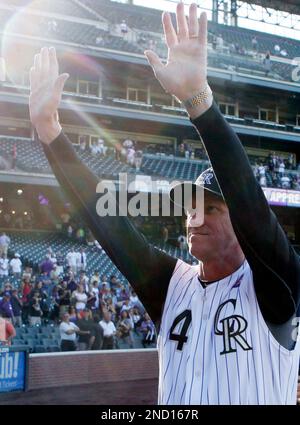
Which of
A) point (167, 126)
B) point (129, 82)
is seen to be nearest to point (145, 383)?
point (167, 126)

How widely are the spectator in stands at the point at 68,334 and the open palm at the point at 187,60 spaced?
10.8m

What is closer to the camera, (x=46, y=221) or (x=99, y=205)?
(x=99, y=205)

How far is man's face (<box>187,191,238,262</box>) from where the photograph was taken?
211 centimetres

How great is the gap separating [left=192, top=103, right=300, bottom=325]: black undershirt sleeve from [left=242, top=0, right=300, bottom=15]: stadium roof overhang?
32.3 metres

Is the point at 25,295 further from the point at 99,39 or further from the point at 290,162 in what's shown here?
the point at 290,162

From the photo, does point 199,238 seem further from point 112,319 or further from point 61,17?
point 61,17

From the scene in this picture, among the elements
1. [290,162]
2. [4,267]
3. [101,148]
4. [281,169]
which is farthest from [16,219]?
[290,162]

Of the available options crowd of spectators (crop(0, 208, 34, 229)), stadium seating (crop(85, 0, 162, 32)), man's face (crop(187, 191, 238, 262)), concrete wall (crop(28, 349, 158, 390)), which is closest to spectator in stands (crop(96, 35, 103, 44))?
stadium seating (crop(85, 0, 162, 32))

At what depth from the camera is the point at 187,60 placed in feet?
5.99

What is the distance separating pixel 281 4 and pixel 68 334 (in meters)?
25.7

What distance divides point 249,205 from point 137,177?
821 inches

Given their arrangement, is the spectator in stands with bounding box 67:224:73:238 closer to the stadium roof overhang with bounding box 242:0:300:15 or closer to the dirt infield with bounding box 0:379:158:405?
the dirt infield with bounding box 0:379:158:405

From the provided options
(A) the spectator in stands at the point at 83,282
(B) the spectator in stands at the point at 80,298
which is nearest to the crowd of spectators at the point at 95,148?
(A) the spectator in stands at the point at 83,282
